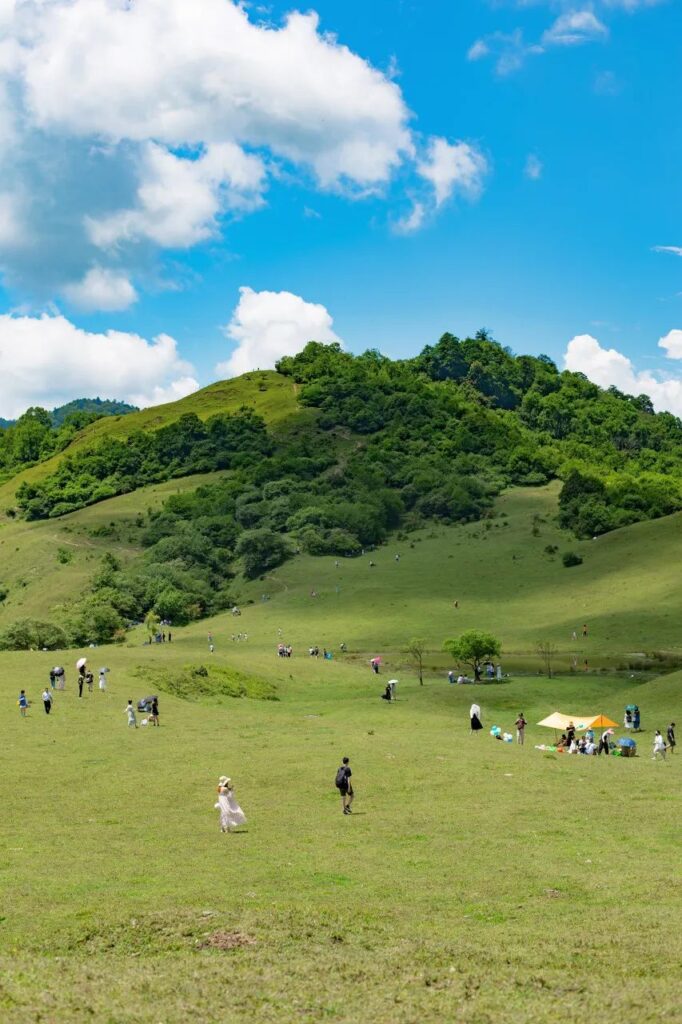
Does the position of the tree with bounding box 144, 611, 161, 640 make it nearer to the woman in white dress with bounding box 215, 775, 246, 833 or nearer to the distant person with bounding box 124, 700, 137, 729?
the distant person with bounding box 124, 700, 137, 729

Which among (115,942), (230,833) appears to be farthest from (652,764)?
(115,942)

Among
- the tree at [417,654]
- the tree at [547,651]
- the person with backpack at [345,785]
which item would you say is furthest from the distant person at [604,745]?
the tree at [547,651]

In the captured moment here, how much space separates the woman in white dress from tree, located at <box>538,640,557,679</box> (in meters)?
56.6

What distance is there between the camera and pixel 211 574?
485 feet

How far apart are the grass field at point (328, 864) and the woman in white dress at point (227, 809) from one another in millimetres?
723

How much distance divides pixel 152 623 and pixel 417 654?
46.4m

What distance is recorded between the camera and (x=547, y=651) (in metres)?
85.5

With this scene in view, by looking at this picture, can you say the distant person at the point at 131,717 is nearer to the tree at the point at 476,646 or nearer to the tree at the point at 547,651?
the tree at the point at 476,646

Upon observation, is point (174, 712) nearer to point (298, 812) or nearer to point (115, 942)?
point (298, 812)

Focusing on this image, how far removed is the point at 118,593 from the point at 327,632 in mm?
38611

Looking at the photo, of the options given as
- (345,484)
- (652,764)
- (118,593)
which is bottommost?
(652,764)

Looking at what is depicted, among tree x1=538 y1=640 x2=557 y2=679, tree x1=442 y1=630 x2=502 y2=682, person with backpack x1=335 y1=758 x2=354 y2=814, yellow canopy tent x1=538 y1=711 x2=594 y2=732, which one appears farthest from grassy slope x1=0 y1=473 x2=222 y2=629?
person with backpack x1=335 y1=758 x2=354 y2=814

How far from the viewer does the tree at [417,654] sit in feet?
255

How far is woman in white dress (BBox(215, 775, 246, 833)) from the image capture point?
27.0 m
